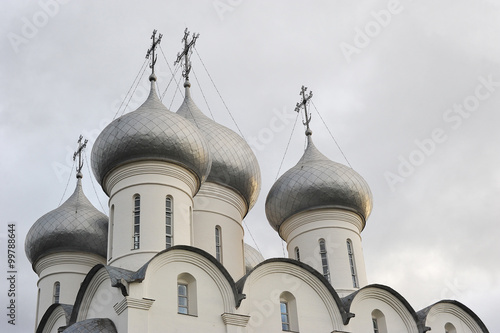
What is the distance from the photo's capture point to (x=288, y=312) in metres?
13.2

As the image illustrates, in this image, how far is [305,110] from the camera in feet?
62.0

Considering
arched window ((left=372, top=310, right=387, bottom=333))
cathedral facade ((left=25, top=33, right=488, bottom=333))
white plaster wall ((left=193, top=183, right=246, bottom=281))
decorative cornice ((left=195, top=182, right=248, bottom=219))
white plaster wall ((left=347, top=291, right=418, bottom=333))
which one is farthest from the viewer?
decorative cornice ((left=195, top=182, right=248, bottom=219))

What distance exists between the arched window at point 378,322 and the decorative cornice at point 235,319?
3.18 meters

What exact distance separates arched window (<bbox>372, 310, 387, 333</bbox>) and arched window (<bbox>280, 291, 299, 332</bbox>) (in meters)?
1.93

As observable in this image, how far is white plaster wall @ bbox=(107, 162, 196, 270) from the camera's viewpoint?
1298cm

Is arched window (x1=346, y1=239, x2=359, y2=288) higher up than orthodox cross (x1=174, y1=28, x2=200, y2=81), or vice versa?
orthodox cross (x1=174, y1=28, x2=200, y2=81)

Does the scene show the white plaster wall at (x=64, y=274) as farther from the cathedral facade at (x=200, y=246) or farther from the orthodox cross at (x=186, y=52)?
the orthodox cross at (x=186, y=52)

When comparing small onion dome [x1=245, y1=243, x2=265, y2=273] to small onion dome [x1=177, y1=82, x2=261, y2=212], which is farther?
small onion dome [x1=245, y1=243, x2=265, y2=273]

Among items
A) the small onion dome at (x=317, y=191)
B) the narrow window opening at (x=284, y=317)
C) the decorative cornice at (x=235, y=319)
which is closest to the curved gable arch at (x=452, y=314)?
the small onion dome at (x=317, y=191)

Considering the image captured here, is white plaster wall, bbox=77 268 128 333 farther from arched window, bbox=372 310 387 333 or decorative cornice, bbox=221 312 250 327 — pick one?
arched window, bbox=372 310 387 333

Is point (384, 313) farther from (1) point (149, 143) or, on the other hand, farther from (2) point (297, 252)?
(1) point (149, 143)

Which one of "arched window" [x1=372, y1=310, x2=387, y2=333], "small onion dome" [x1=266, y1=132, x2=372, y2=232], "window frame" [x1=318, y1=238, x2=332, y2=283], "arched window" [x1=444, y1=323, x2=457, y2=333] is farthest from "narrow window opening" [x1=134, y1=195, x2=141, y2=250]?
"arched window" [x1=444, y1=323, x2=457, y2=333]

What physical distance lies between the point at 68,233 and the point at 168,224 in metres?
3.48

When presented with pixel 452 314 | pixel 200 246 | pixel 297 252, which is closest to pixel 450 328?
pixel 452 314
